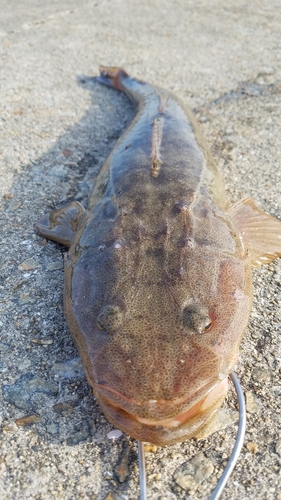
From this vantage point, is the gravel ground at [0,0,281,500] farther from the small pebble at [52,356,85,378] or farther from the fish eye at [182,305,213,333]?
the fish eye at [182,305,213,333]

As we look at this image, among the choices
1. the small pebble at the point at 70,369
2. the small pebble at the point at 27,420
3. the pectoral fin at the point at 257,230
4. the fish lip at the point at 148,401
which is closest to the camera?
the fish lip at the point at 148,401

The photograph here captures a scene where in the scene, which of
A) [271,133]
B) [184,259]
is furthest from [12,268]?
[271,133]

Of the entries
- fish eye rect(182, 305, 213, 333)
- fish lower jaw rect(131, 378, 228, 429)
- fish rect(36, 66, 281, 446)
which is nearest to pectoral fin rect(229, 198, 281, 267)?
fish rect(36, 66, 281, 446)

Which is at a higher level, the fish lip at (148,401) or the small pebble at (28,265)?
the fish lip at (148,401)

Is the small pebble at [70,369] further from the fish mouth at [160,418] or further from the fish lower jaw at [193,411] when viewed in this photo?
the fish lower jaw at [193,411]

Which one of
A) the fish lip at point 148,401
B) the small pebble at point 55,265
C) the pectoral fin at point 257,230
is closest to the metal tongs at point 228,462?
the fish lip at point 148,401

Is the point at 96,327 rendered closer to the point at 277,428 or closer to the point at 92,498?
the point at 92,498
